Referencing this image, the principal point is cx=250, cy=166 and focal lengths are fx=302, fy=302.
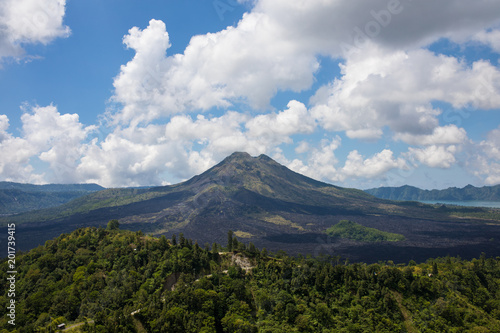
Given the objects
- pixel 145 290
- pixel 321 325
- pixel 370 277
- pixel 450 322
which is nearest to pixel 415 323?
pixel 450 322

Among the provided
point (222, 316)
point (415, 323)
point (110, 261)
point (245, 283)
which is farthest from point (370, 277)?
point (110, 261)

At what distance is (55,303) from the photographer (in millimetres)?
77250

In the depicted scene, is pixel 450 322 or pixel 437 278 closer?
pixel 450 322

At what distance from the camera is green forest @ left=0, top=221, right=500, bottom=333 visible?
67.6m

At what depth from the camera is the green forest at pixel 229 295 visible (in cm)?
6756

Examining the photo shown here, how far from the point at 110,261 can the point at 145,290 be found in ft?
76.2

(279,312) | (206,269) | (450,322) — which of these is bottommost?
(450,322)

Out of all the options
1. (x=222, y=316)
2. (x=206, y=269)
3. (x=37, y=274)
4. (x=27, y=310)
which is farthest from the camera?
(x=37, y=274)

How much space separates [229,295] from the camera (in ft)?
251

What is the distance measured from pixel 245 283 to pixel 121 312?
103 feet

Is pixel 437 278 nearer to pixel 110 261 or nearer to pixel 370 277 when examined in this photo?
pixel 370 277

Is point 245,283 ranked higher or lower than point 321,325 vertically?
higher

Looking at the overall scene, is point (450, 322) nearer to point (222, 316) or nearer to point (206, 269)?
point (222, 316)

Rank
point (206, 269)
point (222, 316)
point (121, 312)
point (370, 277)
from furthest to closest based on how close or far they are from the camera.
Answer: point (206, 269)
point (370, 277)
point (222, 316)
point (121, 312)
